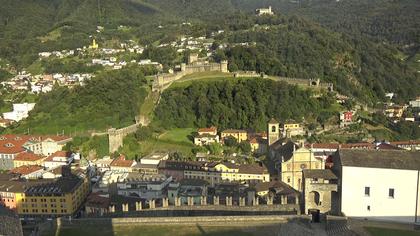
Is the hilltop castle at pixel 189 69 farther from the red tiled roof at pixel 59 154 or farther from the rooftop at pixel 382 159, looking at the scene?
the rooftop at pixel 382 159

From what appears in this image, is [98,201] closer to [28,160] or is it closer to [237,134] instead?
[28,160]

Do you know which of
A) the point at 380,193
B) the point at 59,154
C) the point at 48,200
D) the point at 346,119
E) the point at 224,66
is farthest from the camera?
the point at 224,66

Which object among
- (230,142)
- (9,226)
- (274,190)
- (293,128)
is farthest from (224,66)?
(9,226)

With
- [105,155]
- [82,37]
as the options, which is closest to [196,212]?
[105,155]

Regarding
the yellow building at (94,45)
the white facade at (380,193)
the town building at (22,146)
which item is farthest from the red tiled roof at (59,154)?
the yellow building at (94,45)

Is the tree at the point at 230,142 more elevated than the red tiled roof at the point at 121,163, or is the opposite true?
the tree at the point at 230,142

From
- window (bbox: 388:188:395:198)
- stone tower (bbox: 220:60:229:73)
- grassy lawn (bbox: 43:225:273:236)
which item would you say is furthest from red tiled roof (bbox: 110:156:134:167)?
stone tower (bbox: 220:60:229:73)
